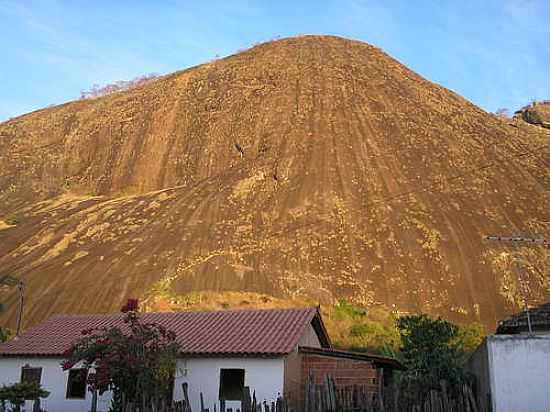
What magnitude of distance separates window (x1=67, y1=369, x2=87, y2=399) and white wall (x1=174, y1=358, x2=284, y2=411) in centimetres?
341

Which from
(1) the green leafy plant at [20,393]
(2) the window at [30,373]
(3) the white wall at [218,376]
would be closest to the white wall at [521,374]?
(3) the white wall at [218,376]

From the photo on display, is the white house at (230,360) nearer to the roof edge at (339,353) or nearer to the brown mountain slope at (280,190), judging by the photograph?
the roof edge at (339,353)

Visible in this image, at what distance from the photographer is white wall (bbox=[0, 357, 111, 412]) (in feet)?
68.3

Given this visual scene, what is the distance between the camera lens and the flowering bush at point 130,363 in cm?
1716

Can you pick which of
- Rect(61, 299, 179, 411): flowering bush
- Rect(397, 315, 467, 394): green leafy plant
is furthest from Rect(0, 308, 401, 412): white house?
Rect(61, 299, 179, 411): flowering bush

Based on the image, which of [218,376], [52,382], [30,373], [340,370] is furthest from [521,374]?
[30,373]

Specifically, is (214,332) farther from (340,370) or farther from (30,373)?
(30,373)

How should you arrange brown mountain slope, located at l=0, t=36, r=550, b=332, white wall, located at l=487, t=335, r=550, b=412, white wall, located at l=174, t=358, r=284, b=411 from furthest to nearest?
brown mountain slope, located at l=0, t=36, r=550, b=332 → white wall, located at l=174, t=358, r=284, b=411 → white wall, located at l=487, t=335, r=550, b=412

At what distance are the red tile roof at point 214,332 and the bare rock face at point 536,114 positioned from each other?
54828 mm

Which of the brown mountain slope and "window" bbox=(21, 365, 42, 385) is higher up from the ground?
the brown mountain slope

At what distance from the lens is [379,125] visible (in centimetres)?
5147

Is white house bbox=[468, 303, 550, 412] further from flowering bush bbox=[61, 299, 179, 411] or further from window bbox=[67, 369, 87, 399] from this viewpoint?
window bbox=[67, 369, 87, 399]

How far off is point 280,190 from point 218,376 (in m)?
26.4

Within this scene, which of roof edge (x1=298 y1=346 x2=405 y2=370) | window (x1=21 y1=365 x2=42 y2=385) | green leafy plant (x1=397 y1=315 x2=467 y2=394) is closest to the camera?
roof edge (x1=298 y1=346 x2=405 y2=370)
